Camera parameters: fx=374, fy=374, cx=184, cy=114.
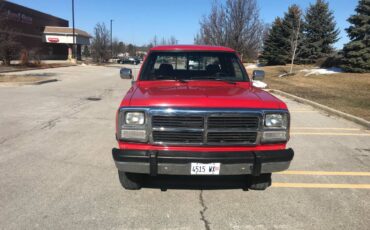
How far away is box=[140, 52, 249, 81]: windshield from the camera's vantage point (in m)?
5.47

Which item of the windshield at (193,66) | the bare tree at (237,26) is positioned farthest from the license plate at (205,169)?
the bare tree at (237,26)

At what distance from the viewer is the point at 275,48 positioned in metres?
45.2

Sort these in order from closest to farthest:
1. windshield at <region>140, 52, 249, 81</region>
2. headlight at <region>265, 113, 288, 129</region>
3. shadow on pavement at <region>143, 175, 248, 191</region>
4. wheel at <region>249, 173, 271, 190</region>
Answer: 1. headlight at <region>265, 113, 288, 129</region>
2. wheel at <region>249, 173, 271, 190</region>
3. shadow on pavement at <region>143, 175, 248, 191</region>
4. windshield at <region>140, 52, 249, 81</region>

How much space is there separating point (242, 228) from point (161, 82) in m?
2.37

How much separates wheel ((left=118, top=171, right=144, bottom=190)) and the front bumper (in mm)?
556

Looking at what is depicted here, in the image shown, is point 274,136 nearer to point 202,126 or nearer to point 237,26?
point 202,126

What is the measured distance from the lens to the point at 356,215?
4.09m

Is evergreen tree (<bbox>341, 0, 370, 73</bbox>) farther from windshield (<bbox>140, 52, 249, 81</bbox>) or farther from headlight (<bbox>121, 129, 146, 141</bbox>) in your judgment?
headlight (<bbox>121, 129, 146, 141</bbox>)

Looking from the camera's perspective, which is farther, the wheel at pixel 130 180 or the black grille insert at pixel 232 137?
the wheel at pixel 130 180

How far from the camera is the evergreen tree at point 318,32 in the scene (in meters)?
40.9

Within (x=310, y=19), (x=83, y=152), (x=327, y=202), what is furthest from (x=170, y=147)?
(x=310, y=19)

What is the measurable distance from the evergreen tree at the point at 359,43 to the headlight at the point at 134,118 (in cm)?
2761

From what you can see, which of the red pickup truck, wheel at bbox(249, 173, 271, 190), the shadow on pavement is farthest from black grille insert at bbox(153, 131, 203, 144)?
wheel at bbox(249, 173, 271, 190)

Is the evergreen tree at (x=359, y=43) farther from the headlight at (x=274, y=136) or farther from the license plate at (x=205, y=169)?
the license plate at (x=205, y=169)
